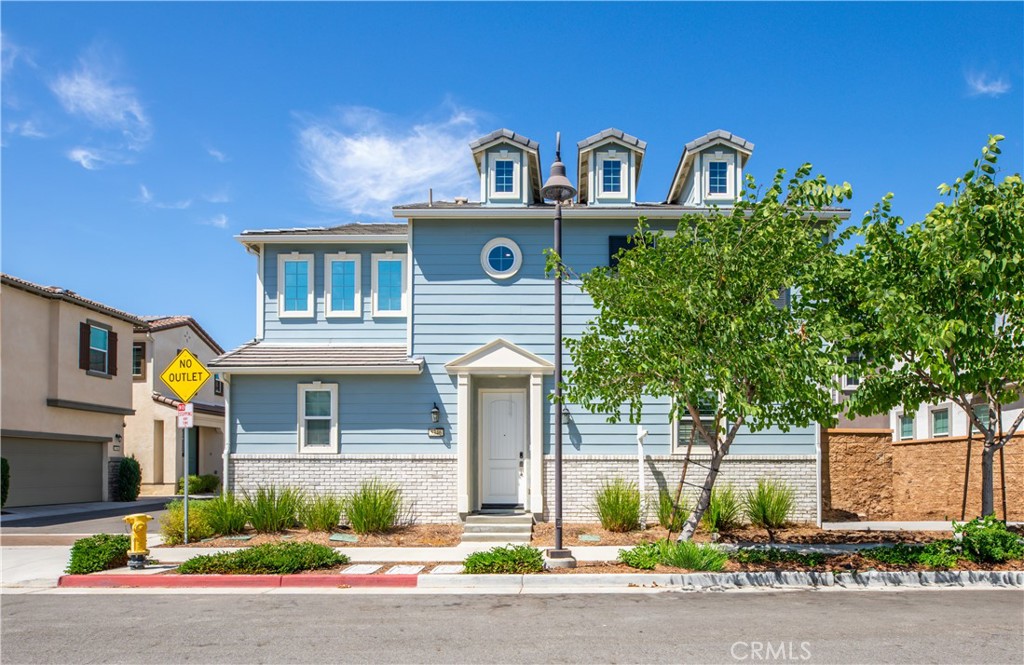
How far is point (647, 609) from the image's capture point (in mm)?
9188

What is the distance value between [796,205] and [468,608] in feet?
24.8

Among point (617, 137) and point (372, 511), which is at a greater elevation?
point (617, 137)

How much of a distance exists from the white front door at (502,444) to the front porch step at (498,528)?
88 centimetres

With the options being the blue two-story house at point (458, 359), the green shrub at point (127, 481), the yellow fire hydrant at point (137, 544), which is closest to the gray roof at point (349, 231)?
the blue two-story house at point (458, 359)

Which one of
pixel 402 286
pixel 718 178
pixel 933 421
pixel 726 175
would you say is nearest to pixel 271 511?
pixel 402 286

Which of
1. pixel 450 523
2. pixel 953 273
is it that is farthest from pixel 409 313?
pixel 953 273

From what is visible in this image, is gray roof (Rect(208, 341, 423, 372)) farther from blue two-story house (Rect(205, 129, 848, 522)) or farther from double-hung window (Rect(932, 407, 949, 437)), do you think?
double-hung window (Rect(932, 407, 949, 437))

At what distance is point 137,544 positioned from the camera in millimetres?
11938

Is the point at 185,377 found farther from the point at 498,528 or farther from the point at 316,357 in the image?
the point at 498,528

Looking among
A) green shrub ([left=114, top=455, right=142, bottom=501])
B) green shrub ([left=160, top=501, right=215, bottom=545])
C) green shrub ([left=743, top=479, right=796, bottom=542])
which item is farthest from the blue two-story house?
green shrub ([left=114, top=455, right=142, bottom=501])

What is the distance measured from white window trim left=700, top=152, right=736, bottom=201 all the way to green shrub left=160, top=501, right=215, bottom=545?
11.6 meters

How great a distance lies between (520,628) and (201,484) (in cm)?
2549

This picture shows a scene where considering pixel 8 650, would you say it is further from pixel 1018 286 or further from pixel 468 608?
pixel 1018 286

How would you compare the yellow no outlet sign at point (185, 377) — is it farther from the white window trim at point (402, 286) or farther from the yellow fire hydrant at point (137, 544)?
the white window trim at point (402, 286)
